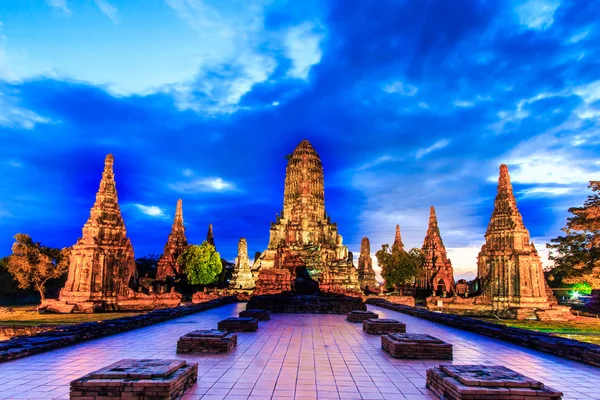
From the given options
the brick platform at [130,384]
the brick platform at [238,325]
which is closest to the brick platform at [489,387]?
the brick platform at [130,384]

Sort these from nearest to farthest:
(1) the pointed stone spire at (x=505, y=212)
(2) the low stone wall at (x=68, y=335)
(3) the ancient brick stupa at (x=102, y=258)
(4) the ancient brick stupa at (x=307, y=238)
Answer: (2) the low stone wall at (x=68, y=335) < (4) the ancient brick stupa at (x=307, y=238) < (3) the ancient brick stupa at (x=102, y=258) < (1) the pointed stone spire at (x=505, y=212)

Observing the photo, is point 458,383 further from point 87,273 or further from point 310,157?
point 310,157

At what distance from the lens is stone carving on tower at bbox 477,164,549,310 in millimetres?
33688

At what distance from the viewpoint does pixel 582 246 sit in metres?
30.4

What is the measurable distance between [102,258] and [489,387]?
34.8m

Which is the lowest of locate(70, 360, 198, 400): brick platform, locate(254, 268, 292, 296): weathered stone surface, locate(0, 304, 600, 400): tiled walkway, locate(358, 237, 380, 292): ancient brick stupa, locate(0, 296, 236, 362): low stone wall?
locate(0, 304, 600, 400): tiled walkway

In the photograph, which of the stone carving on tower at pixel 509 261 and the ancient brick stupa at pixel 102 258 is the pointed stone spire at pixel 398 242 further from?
the ancient brick stupa at pixel 102 258

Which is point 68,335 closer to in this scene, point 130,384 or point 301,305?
point 130,384

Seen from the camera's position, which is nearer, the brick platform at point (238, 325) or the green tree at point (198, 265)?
the brick platform at point (238, 325)

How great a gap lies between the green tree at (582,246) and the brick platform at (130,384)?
30.4m

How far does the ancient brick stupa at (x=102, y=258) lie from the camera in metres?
33.9

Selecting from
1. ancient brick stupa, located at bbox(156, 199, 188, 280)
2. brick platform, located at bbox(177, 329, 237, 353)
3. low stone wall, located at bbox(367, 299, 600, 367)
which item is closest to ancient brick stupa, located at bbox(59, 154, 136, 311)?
ancient brick stupa, located at bbox(156, 199, 188, 280)

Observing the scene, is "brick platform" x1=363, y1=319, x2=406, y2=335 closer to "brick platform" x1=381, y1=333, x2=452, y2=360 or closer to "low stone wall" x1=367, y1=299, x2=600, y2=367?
"low stone wall" x1=367, y1=299, x2=600, y2=367

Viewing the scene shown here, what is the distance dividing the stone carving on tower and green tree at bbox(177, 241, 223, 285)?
30555mm
